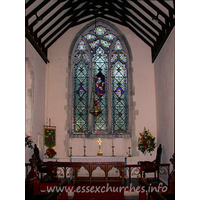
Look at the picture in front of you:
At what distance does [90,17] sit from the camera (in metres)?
9.24

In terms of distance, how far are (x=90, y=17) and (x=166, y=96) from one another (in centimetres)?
429

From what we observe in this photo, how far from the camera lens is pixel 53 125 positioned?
8.66 meters

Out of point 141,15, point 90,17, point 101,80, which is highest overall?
point 90,17

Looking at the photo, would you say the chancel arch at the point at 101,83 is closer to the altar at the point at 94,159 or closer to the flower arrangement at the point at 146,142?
the flower arrangement at the point at 146,142

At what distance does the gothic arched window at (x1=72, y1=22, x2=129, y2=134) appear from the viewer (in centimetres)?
892

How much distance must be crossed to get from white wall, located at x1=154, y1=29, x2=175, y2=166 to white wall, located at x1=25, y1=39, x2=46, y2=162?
3789mm

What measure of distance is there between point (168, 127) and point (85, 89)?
351cm

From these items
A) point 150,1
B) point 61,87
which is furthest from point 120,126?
point 150,1

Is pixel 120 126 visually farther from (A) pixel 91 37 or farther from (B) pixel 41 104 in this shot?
(A) pixel 91 37

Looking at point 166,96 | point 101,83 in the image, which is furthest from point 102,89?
point 166,96

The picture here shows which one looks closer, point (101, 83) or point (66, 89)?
point (66, 89)

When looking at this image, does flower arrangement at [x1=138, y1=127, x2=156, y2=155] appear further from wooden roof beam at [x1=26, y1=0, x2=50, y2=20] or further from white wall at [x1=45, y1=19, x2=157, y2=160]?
wooden roof beam at [x1=26, y1=0, x2=50, y2=20]

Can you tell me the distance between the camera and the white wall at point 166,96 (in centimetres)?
651

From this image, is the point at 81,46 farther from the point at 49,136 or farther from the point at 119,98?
the point at 49,136
